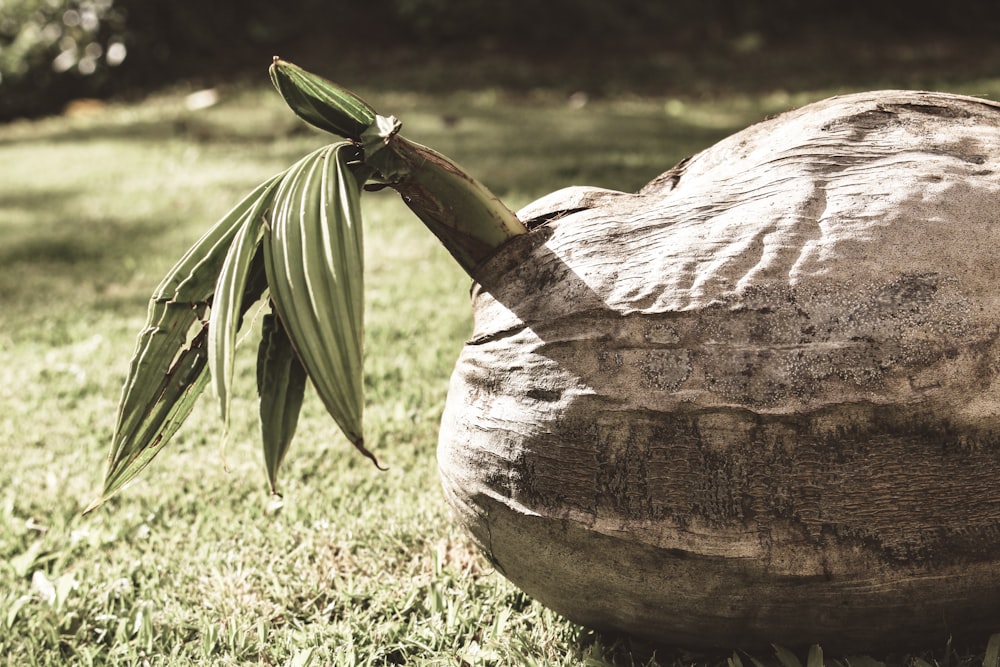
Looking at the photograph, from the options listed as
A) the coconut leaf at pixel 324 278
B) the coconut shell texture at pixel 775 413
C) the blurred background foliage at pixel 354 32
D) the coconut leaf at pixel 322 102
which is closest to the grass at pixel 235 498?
the coconut shell texture at pixel 775 413

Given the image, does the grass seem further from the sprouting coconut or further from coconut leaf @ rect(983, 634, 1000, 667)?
the sprouting coconut

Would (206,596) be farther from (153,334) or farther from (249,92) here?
(249,92)

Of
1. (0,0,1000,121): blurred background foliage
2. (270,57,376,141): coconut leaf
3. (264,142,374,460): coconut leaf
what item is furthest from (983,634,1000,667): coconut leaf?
(0,0,1000,121): blurred background foliage

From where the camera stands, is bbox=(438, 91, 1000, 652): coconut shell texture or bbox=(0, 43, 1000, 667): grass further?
bbox=(0, 43, 1000, 667): grass

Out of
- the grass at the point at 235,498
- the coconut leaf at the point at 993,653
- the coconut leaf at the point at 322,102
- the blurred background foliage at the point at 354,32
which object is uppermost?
the blurred background foliage at the point at 354,32

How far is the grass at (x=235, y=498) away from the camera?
2115mm

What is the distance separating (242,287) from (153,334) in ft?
0.69

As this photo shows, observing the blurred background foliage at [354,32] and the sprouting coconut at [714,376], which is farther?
the blurred background foliage at [354,32]

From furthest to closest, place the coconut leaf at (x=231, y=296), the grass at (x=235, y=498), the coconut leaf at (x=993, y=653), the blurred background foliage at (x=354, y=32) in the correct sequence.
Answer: the blurred background foliage at (x=354, y=32)
the grass at (x=235, y=498)
the coconut leaf at (x=993, y=653)
the coconut leaf at (x=231, y=296)

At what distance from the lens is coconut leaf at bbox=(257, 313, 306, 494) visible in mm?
1745

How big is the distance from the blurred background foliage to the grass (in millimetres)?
3845

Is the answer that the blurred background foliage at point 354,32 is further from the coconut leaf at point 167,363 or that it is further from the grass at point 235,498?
the coconut leaf at point 167,363

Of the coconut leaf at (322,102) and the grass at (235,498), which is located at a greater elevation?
the coconut leaf at (322,102)

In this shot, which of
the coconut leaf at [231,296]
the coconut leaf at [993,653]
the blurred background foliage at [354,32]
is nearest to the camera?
the coconut leaf at [231,296]
